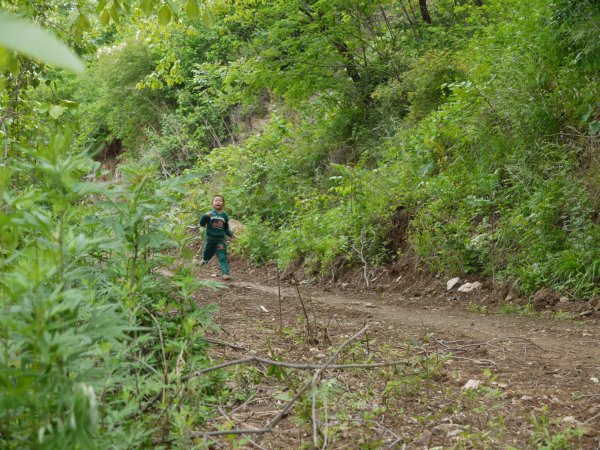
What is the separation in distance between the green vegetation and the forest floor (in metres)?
0.12

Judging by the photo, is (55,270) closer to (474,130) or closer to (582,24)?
(582,24)

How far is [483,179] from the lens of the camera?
9.91 metres

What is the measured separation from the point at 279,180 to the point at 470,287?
9.73m

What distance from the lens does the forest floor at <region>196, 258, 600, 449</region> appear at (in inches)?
121

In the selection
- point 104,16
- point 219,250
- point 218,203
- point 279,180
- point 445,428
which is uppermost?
point 104,16

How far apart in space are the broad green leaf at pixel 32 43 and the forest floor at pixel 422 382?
2.27m

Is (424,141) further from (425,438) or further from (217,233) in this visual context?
(425,438)

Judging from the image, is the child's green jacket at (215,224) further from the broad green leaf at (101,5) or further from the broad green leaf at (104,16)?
the broad green leaf at (101,5)

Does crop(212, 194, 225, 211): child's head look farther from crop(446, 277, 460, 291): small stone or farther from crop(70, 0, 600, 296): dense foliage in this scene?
crop(446, 277, 460, 291): small stone

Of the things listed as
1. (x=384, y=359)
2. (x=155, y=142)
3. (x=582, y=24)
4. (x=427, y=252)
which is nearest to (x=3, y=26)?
(x=384, y=359)

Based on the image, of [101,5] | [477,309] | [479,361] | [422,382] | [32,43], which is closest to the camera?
[32,43]

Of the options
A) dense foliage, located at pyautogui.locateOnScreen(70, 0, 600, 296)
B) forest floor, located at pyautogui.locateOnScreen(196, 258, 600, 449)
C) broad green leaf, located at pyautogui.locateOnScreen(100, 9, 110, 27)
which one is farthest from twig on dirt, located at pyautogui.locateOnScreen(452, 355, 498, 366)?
broad green leaf, located at pyautogui.locateOnScreen(100, 9, 110, 27)

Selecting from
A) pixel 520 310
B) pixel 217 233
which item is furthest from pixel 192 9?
pixel 217 233

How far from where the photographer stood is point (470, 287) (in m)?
8.92
